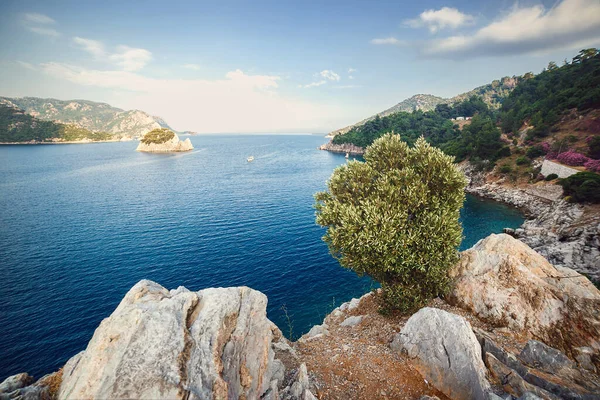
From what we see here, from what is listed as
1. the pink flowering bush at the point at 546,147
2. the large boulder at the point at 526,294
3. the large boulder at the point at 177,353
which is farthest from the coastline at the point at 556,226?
the large boulder at the point at 177,353

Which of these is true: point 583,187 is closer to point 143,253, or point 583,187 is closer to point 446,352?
point 446,352

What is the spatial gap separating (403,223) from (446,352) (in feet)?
31.8

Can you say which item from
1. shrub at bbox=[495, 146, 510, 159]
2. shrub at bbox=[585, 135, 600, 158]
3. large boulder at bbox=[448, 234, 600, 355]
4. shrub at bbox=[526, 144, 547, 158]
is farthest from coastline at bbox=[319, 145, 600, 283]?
shrub at bbox=[495, 146, 510, 159]

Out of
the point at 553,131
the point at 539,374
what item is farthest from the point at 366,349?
the point at 553,131

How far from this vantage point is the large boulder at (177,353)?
931 centimetres

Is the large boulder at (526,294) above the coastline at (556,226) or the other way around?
above

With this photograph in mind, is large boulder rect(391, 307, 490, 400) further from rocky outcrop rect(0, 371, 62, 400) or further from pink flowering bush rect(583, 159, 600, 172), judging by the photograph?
pink flowering bush rect(583, 159, 600, 172)

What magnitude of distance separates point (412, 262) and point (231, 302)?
1502cm

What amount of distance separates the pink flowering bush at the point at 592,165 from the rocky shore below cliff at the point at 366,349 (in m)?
61.7

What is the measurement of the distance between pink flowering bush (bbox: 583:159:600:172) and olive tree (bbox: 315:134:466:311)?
66797 mm

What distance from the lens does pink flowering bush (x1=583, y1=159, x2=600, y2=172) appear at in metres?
60.8

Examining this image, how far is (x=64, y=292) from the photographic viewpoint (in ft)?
129

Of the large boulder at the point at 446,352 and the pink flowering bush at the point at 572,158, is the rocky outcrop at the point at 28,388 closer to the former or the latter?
the large boulder at the point at 446,352

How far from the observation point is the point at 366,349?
61.3 feet
